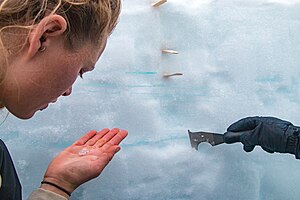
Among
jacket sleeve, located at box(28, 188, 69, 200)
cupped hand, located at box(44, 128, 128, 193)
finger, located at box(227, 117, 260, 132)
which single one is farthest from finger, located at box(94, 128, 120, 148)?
finger, located at box(227, 117, 260, 132)

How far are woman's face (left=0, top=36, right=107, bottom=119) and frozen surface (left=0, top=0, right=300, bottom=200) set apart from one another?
333 mm

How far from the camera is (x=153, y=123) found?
40.9 inches

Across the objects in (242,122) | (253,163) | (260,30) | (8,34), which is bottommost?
(253,163)

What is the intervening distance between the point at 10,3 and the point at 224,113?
2.22 feet

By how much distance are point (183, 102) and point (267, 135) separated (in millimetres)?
214

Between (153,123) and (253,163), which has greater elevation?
(153,123)

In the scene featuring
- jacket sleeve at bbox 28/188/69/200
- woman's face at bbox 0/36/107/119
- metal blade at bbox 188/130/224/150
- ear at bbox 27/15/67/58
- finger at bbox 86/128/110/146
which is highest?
ear at bbox 27/15/67/58

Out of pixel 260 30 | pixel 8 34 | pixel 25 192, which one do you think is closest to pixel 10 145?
pixel 25 192

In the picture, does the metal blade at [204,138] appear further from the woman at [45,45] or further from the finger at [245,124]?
the woman at [45,45]

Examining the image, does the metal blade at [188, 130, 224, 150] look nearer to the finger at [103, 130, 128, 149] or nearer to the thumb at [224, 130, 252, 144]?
the thumb at [224, 130, 252, 144]

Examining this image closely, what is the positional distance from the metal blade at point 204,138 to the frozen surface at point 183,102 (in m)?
0.01

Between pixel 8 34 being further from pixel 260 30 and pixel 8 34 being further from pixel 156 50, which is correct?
pixel 260 30

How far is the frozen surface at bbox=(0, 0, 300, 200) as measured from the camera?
3.20 feet

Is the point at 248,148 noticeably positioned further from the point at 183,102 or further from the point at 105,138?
the point at 105,138
